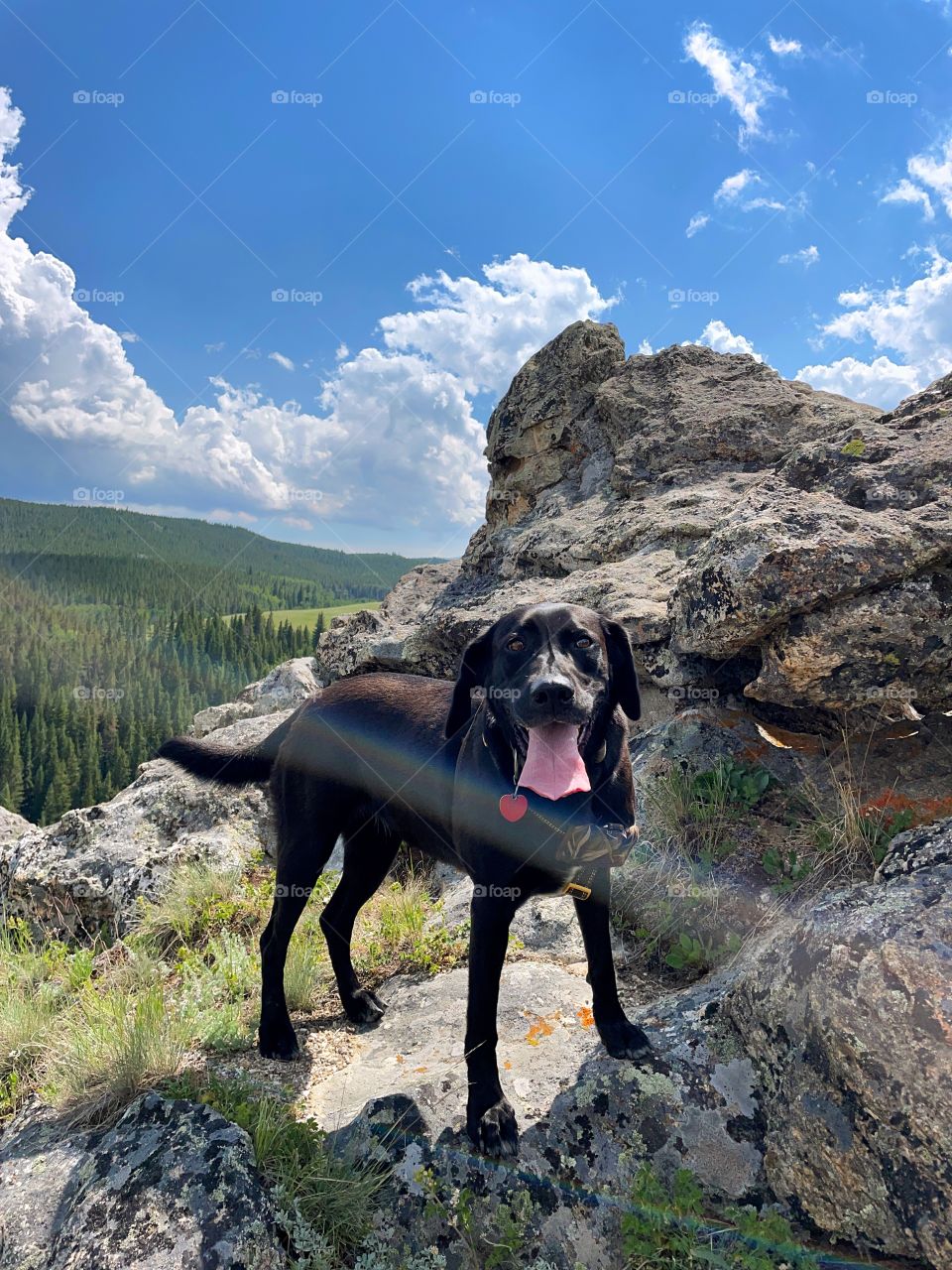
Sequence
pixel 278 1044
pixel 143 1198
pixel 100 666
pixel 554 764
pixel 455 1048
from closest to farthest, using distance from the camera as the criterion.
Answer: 1. pixel 143 1198
2. pixel 554 764
3. pixel 455 1048
4. pixel 278 1044
5. pixel 100 666

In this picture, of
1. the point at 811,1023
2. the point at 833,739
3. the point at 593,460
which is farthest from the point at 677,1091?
the point at 593,460

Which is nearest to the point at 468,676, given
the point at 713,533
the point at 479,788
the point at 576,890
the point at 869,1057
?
the point at 479,788

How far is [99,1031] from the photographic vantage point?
3143mm

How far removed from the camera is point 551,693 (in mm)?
2664

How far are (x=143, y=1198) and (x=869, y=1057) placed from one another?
2577 mm

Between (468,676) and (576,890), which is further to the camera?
(468,676)

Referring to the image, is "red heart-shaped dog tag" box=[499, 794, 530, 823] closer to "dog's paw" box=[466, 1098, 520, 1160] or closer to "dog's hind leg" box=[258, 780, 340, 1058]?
"dog's paw" box=[466, 1098, 520, 1160]

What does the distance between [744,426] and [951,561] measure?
438cm

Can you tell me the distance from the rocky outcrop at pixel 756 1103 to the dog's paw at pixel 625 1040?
2.2 inches

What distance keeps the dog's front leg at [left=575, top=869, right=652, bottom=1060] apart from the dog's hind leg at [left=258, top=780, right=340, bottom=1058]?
5.04 feet

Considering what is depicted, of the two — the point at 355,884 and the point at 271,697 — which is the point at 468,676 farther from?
the point at 271,697

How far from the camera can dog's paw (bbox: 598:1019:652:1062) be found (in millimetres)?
2994

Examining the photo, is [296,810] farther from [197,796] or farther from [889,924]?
[197,796]

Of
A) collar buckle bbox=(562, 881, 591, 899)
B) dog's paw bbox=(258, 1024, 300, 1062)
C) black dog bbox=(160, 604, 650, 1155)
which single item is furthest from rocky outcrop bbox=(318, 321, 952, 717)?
dog's paw bbox=(258, 1024, 300, 1062)
